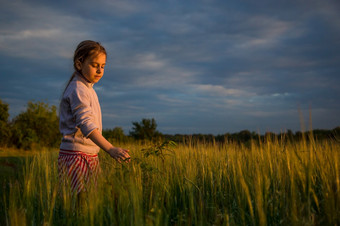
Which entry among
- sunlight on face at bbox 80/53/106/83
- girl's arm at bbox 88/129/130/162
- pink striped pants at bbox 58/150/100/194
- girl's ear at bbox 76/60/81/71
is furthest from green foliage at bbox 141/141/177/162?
girl's ear at bbox 76/60/81/71

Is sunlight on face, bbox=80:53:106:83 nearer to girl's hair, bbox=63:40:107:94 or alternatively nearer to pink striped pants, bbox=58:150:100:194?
girl's hair, bbox=63:40:107:94

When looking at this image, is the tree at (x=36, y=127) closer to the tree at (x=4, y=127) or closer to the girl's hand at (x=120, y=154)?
the tree at (x=4, y=127)

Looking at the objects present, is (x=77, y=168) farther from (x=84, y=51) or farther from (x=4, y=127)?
(x=4, y=127)

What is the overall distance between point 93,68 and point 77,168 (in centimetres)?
91

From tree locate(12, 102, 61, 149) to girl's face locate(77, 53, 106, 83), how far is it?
13.6 m

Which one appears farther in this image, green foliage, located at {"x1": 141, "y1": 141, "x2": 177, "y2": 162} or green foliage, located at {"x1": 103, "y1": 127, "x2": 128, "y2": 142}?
green foliage, located at {"x1": 103, "y1": 127, "x2": 128, "y2": 142}

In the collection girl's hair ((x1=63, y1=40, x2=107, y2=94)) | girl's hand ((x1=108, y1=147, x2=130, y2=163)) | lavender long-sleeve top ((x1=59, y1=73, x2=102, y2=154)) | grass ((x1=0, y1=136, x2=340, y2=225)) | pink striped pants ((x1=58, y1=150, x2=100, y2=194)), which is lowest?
grass ((x1=0, y1=136, x2=340, y2=225))

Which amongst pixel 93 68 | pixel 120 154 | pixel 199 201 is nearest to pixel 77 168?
pixel 120 154

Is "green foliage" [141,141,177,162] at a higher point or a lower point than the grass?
higher

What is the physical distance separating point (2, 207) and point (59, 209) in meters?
1.12

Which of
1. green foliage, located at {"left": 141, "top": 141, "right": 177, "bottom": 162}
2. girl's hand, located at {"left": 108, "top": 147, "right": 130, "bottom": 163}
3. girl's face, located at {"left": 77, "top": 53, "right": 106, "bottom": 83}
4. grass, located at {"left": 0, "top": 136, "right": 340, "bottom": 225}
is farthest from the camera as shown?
girl's face, located at {"left": 77, "top": 53, "right": 106, "bottom": 83}

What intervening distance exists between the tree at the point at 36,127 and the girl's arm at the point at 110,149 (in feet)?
45.7

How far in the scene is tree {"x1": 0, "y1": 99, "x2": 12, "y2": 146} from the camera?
46.3 ft

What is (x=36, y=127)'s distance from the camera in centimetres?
1587
